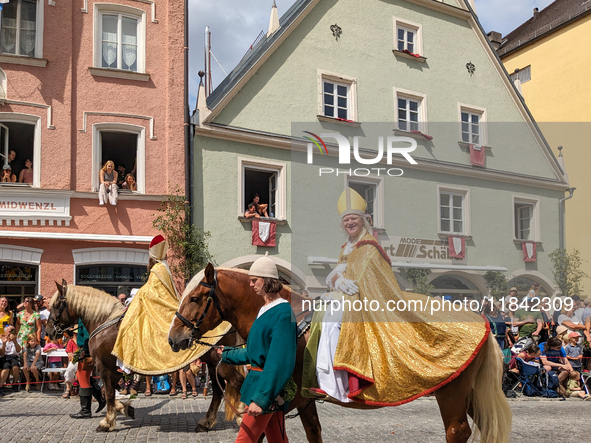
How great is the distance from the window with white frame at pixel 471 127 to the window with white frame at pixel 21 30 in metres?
9.64

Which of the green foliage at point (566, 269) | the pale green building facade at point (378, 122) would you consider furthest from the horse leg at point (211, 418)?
the green foliage at point (566, 269)

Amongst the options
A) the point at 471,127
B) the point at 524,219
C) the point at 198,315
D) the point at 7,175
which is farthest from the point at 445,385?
the point at 7,175

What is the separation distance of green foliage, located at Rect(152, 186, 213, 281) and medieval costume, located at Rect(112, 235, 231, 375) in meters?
6.08

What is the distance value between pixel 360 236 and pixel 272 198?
10494 millimetres

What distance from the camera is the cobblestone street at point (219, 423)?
683cm

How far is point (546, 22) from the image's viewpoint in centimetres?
2612

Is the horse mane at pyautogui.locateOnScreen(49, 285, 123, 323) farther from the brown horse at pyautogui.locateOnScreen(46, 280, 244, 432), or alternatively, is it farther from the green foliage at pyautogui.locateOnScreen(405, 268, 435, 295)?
the green foliage at pyautogui.locateOnScreen(405, 268, 435, 295)

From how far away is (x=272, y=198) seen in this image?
15.3 m

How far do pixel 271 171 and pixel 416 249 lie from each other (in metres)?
9.52

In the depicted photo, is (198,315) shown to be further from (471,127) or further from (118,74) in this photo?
(118,74)

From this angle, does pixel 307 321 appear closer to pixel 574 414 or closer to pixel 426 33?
pixel 574 414

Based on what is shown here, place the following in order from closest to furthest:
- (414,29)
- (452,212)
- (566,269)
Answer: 1. (452,212)
2. (566,269)
3. (414,29)

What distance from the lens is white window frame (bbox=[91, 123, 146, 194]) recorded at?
13.6m

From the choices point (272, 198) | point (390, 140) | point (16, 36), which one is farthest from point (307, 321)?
point (16, 36)
